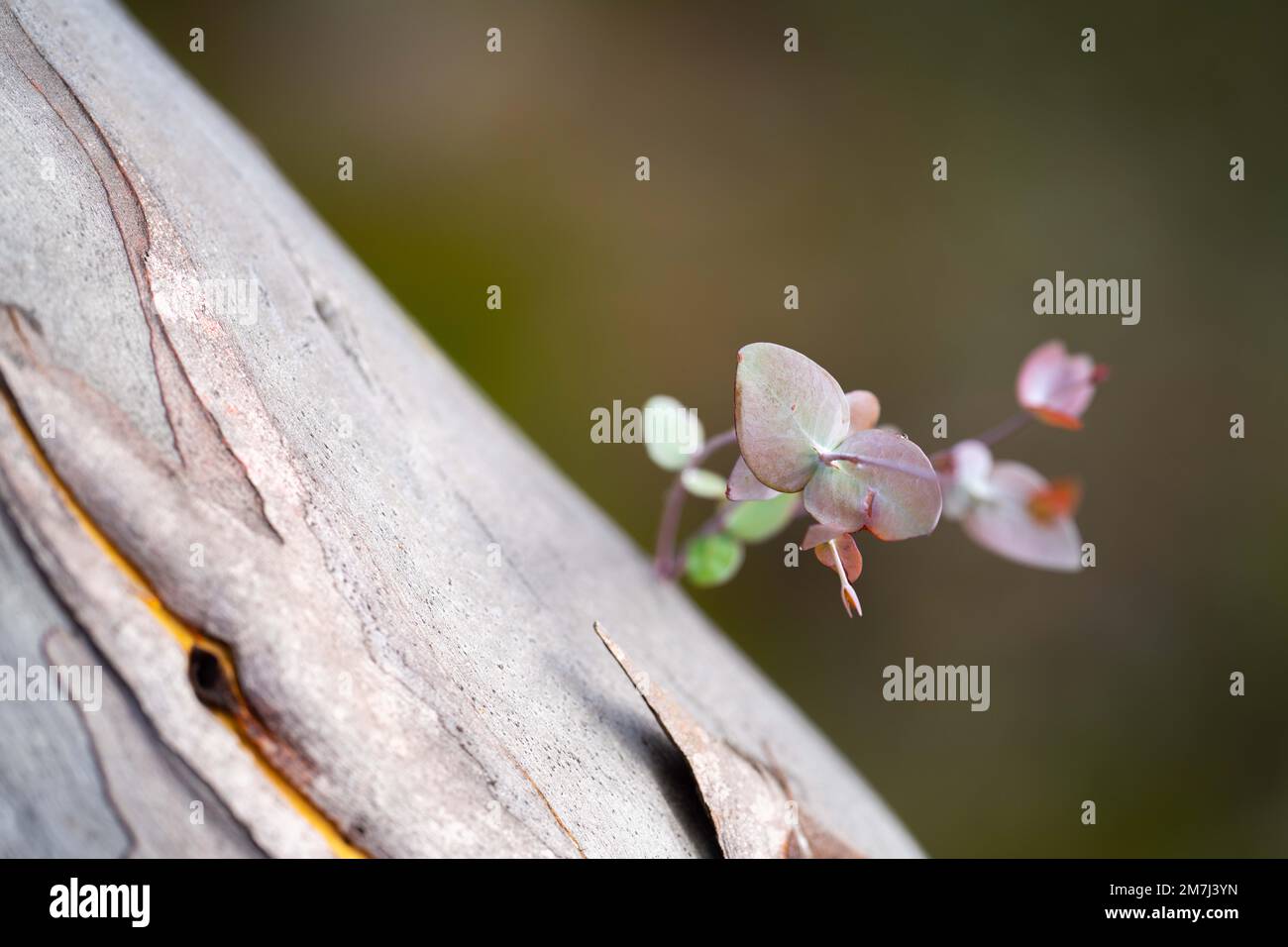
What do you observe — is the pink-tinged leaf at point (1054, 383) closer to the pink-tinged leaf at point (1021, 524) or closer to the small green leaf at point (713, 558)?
the pink-tinged leaf at point (1021, 524)

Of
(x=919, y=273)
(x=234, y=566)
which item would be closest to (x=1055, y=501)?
(x=234, y=566)

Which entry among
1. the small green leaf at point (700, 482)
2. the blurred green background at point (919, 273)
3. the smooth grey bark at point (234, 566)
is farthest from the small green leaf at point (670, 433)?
the blurred green background at point (919, 273)

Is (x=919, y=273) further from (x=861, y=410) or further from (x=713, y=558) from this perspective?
(x=861, y=410)

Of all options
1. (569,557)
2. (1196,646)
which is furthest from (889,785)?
(569,557)

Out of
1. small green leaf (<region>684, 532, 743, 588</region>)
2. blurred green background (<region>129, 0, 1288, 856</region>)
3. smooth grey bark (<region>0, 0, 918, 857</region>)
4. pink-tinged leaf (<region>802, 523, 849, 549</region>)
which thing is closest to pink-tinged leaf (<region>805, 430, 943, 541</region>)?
pink-tinged leaf (<region>802, 523, 849, 549</region>)

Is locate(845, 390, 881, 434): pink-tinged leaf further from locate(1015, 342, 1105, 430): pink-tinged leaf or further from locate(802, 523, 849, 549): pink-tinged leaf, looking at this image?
locate(1015, 342, 1105, 430): pink-tinged leaf

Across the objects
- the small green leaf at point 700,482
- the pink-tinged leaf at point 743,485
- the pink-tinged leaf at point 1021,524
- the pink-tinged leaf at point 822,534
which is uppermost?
the pink-tinged leaf at point 743,485
